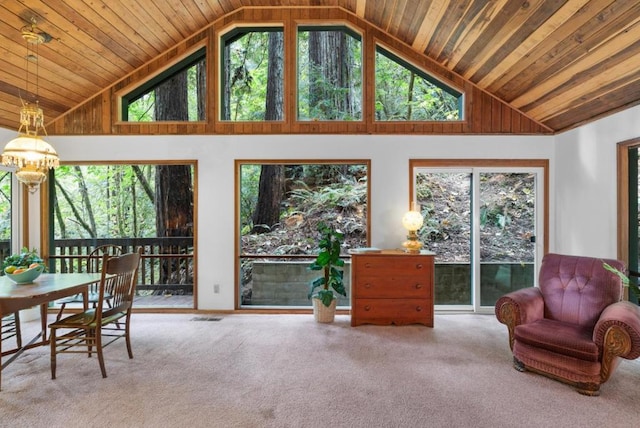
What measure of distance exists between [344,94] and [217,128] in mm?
1881

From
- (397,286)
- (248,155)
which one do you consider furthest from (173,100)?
(397,286)

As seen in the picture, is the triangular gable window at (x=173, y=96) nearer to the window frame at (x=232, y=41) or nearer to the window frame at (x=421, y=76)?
the window frame at (x=232, y=41)

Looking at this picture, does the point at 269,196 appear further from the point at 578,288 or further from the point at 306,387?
the point at 578,288

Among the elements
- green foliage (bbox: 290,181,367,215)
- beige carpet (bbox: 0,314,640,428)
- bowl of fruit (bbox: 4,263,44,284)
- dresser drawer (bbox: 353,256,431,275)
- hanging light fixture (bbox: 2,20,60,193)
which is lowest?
beige carpet (bbox: 0,314,640,428)

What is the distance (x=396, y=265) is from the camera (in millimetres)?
3975

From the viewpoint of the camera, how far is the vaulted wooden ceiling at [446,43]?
2.95 meters

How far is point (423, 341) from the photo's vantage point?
353cm

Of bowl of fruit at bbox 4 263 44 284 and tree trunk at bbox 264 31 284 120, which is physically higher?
tree trunk at bbox 264 31 284 120

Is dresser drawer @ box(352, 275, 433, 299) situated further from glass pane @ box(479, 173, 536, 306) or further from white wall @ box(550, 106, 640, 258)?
white wall @ box(550, 106, 640, 258)

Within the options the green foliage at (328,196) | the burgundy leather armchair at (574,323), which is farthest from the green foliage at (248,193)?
the burgundy leather armchair at (574,323)

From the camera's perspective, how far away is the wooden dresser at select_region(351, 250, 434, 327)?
397 cm

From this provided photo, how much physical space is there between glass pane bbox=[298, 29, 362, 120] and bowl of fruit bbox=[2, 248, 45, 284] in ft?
11.2

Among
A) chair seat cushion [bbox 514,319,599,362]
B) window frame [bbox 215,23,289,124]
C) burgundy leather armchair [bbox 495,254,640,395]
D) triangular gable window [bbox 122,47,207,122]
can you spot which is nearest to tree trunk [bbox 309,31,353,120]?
window frame [bbox 215,23,289,124]

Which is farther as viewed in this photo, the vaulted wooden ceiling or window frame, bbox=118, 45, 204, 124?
window frame, bbox=118, 45, 204, 124
